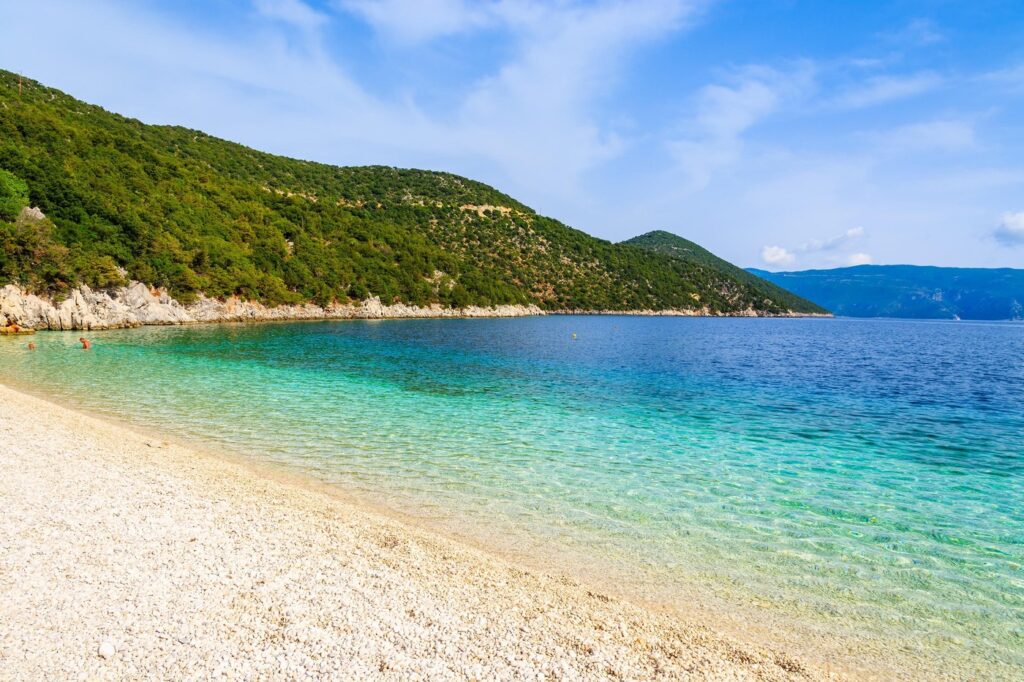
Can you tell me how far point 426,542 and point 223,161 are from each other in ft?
340

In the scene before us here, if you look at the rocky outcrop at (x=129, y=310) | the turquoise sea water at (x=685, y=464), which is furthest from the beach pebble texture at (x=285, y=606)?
the rocky outcrop at (x=129, y=310)

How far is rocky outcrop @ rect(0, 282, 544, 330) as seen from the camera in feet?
131

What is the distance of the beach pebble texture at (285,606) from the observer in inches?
168

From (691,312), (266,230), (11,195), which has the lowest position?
(691,312)

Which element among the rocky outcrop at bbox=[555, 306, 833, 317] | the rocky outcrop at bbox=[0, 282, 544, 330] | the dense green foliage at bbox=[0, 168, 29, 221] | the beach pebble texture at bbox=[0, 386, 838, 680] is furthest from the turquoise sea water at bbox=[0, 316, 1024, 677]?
the rocky outcrop at bbox=[555, 306, 833, 317]

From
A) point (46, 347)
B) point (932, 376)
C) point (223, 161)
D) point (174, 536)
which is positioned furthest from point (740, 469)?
point (223, 161)

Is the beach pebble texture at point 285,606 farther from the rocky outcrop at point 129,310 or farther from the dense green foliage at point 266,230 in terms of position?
the dense green foliage at point 266,230

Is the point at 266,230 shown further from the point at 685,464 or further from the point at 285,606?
the point at 285,606

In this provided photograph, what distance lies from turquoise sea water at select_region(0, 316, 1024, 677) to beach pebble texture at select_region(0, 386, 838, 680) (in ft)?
4.22

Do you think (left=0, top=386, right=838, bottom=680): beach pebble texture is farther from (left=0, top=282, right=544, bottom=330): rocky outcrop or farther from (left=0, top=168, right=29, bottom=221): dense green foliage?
(left=0, top=168, right=29, bottom=221): dense green foliage

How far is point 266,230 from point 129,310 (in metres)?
27.2

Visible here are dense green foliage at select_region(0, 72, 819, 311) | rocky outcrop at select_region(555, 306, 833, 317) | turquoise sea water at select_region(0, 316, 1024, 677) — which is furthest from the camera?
rocky outcrop at select_region(555, 306, 833, 317)

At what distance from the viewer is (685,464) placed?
39.0 feet

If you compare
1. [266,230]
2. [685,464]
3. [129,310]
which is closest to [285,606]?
[685,464]
